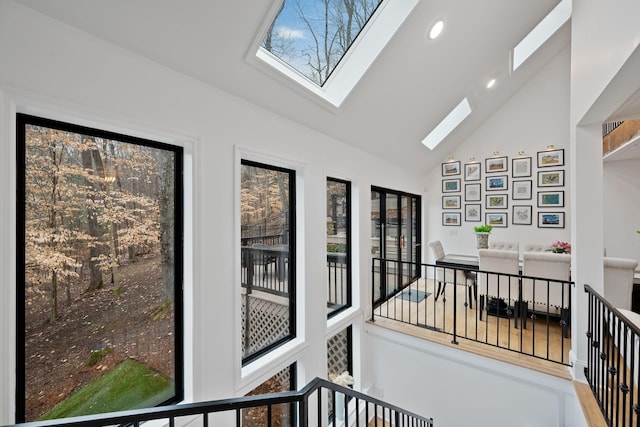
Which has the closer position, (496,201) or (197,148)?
(197,148)

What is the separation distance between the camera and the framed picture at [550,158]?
15.8 ft

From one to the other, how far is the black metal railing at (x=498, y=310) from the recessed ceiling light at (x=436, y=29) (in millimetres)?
2557

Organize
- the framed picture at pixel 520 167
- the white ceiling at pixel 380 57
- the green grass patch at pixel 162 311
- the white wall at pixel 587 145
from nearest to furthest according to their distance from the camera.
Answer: the white ceiling at pixel 380 57 → the green grass patch at pixel 162 311 → the white wall at pixel 587 145 → the framed picture at pixel 520 167

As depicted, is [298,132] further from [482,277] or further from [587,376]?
[587,376]

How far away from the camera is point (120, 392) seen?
1692mm

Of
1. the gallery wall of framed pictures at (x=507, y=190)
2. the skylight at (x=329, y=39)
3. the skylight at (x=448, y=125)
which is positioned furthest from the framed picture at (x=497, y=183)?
the skylight at (x=329, y=39)

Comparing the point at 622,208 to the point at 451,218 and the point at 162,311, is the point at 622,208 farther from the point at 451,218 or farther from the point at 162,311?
the point at 162,311

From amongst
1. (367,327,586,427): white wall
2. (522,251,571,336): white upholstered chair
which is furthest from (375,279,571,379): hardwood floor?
(522,251,571,336): white upholstered chair

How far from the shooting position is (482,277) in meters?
3.61

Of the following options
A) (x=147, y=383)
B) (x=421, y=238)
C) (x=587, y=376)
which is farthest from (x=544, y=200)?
(x=147, y=383)

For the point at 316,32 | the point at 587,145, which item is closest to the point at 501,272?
the point at 587,145

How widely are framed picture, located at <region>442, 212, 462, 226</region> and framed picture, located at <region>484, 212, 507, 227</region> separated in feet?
1.69

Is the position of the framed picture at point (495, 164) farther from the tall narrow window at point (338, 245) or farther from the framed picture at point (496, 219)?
the tall narrow window at point (338, 245)

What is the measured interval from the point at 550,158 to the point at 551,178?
37 centimetres
